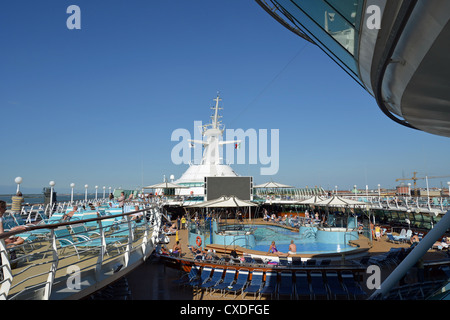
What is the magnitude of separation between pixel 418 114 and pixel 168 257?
25.8 ft

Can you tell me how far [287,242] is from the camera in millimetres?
13586

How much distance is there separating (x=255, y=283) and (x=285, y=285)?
0.73 m

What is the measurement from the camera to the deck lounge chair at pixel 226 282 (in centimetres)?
725

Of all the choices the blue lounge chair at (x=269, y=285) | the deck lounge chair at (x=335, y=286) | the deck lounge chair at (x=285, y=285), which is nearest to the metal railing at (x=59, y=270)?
the blue lounge chair at (x=269, y=285)

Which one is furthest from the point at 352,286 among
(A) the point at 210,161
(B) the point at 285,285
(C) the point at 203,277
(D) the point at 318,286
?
(A) the point at 210,161

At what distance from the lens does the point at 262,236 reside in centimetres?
1503

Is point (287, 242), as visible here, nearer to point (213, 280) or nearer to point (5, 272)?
point (213, 280)

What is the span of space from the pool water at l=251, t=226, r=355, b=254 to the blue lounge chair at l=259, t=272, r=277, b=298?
4.54 meters

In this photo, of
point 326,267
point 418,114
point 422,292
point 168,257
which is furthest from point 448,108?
point 168,257

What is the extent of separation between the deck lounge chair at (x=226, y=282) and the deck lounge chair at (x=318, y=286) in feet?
6.42

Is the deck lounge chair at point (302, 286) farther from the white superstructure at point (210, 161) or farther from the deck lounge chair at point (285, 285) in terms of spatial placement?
the white superstructure at point (210, 161)
